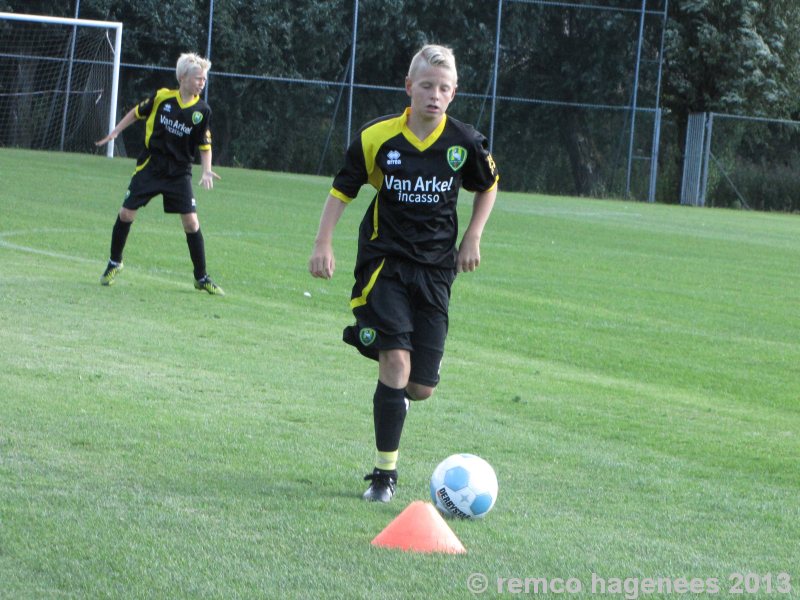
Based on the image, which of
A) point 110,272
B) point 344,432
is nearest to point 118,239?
point 110,272

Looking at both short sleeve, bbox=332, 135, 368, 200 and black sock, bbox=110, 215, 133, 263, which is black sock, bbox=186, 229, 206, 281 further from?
short sleeve, bbox=332, 135, 368, 200

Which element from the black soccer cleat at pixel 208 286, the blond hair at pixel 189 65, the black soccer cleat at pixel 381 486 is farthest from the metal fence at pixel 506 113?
the black soccer cleat at pixel 381 486

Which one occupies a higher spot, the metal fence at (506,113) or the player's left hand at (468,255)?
the metal fence at (506,113)

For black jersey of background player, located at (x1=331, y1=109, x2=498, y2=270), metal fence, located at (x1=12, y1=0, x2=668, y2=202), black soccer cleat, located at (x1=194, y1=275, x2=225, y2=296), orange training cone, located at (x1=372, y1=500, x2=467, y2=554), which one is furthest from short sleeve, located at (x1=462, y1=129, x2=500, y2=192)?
metal fence, located at (x1=12, y1=0, x2=668, y2=202)

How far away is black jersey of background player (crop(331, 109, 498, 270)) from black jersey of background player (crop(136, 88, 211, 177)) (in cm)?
583

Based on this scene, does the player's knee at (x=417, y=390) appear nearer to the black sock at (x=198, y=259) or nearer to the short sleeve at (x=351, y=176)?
the short sleeve at (x=351, y=176)

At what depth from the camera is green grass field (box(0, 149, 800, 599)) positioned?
13.3ft

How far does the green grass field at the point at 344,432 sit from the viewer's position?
4043 mm

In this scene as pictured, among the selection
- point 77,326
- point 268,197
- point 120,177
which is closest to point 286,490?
point 77,326

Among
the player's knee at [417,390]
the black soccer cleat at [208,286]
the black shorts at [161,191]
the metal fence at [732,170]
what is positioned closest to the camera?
the player's knee at [417,390]

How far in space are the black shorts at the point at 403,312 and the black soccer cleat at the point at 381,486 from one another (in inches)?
18.0

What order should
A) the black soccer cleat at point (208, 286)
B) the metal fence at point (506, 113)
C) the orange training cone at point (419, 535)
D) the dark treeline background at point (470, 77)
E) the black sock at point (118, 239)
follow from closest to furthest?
the orange training cone at point (419, 535), the black soccer cleat at point (208, 286), the black sock at point (118, 239), the dark treeline background at point (470, 77), the metal fence at point (506, 113)

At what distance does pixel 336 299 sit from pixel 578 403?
409cm

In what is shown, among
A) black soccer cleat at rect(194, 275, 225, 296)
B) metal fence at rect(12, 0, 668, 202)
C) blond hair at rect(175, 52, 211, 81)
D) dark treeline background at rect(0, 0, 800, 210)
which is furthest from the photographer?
metal fence at rect(12, 0, 668, 202)
